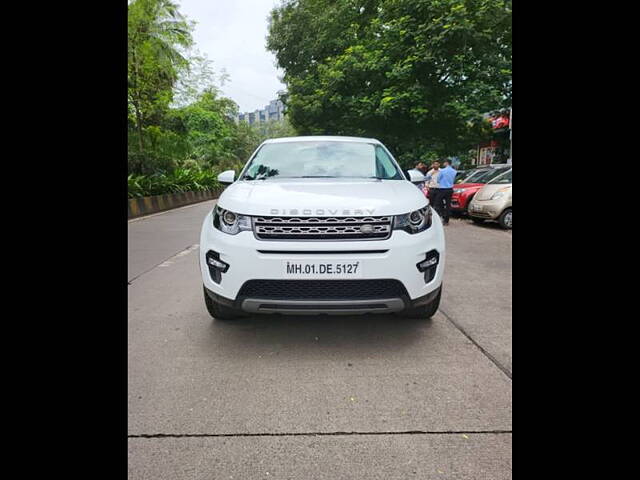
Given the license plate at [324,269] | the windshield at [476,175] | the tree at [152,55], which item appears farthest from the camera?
the tree at [152,55]

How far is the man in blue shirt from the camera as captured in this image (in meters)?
11.4

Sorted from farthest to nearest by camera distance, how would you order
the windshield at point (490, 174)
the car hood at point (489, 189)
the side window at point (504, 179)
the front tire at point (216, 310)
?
the windshield at point (490, 174), the side window at point (504, 179), the car hood at point (489, 189), the front tire at point (216, 310)

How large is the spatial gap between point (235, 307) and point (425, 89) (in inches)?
555

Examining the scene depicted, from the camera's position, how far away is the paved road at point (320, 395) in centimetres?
209

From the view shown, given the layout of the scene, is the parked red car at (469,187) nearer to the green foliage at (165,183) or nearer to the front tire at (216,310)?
the front tire at (216,310)

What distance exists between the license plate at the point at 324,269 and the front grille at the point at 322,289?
46 millimetres

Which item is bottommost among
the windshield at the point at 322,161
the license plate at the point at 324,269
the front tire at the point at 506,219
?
the front tire at the point at 506,219

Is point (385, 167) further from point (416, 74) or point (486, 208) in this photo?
point (416, 74)

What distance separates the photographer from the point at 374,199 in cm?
335

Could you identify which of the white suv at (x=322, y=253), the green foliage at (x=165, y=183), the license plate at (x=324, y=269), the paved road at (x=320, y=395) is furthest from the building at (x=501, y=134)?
the license plate at (x=324, y=269)

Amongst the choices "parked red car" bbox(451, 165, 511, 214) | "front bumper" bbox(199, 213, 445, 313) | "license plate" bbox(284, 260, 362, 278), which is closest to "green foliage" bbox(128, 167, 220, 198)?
"parked red car" bbox(451, 165, 511, 214)

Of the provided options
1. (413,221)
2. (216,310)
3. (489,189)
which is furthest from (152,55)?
(413,221)

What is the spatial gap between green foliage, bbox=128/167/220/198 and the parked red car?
1009 centimetres
